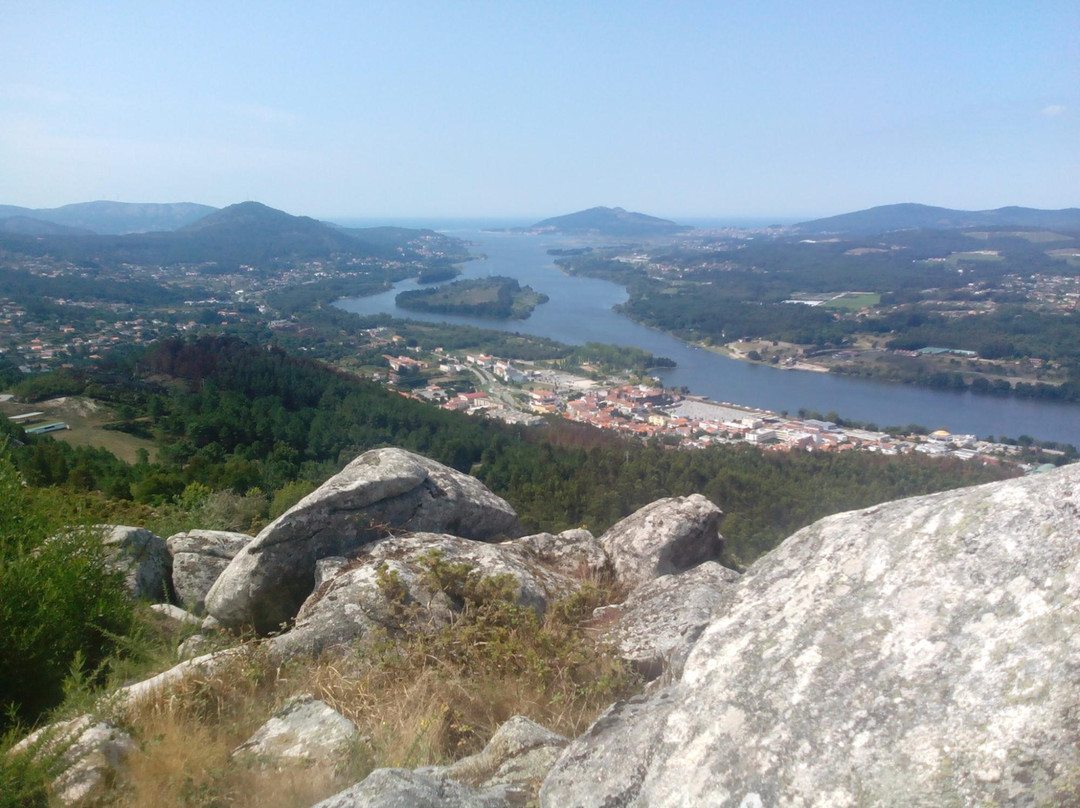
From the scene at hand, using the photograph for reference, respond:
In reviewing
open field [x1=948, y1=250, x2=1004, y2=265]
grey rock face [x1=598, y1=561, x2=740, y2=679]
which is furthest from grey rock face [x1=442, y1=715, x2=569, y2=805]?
open field [x1=948, y1=250, x2=1004, y2=265]

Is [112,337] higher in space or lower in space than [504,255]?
lower

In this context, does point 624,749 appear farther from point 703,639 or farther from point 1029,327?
point 1029,327

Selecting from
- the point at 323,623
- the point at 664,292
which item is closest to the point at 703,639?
the point at 323,623

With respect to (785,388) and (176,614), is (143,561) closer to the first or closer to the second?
(176,614)

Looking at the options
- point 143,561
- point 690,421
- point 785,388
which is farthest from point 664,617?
point 785,388

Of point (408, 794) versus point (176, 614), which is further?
point (176, 614)
